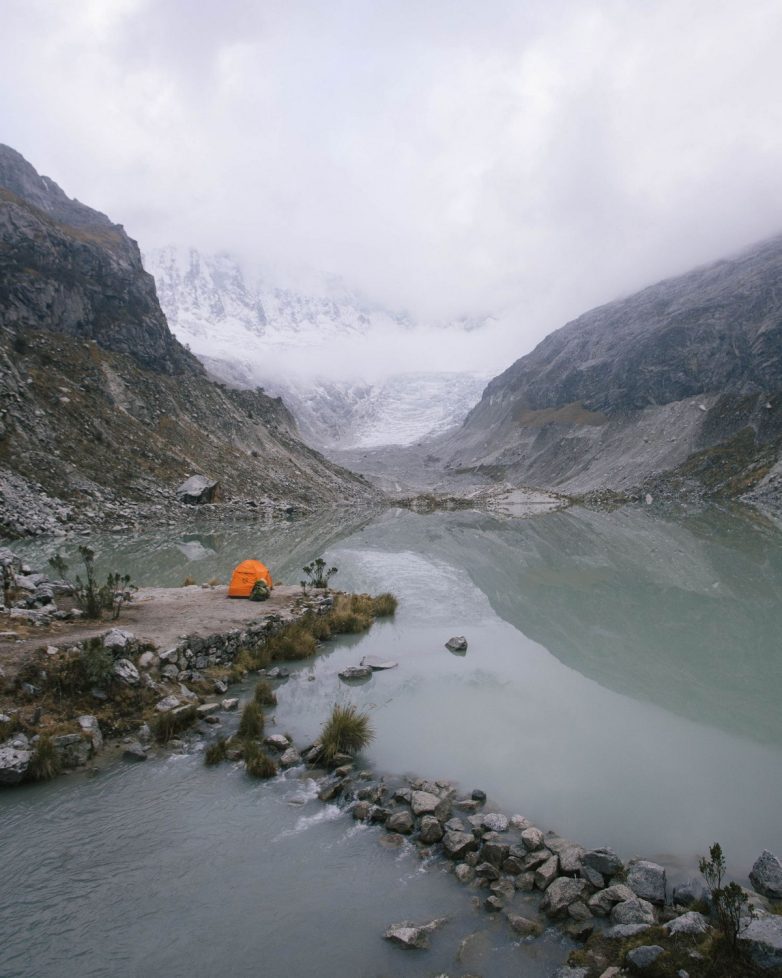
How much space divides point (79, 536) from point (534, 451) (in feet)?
486

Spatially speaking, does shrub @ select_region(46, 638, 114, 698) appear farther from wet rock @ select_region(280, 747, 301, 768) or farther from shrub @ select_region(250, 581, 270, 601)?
shrub @ select_region(250, 581, 270, 601)

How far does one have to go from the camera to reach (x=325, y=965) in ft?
22.9

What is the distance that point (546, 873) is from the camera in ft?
27.3

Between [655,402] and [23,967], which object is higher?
[655,402]

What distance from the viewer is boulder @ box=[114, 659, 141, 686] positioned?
1378 cm

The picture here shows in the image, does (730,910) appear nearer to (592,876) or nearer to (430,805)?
(592,876)

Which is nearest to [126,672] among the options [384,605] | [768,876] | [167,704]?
[167,704]

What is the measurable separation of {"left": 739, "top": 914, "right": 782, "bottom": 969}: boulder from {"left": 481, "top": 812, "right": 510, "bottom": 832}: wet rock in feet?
12.6

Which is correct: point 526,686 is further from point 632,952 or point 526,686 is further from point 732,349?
point 732,349

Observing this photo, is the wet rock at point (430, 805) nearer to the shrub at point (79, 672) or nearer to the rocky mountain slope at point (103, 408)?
the shrub at point (79, 672)

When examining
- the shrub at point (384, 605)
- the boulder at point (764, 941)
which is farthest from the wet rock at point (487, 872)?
the shrub at point (384, 605)

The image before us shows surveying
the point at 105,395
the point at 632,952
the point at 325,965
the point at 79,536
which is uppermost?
the point at 105,395

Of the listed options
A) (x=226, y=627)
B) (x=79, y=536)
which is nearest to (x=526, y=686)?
(x=226, y=627)

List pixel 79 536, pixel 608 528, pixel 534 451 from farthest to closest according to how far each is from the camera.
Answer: pixel 534 451 → pixel 608 528 → pixel 79 536
